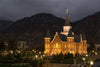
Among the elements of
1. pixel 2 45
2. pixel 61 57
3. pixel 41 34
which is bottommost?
pixel 61 57

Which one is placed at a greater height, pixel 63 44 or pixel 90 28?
pixel 90 28

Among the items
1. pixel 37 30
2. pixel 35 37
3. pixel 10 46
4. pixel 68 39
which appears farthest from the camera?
pixel 37 30

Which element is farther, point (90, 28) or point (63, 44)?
point (90, 28)

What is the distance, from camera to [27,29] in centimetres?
19800

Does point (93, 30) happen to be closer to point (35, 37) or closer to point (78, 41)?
point (35, 37)

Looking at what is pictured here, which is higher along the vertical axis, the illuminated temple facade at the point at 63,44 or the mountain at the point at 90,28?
the mountain at the point at 90,28

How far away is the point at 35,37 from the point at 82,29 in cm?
5324

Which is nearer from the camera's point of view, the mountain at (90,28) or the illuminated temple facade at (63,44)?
the illuminated temple facade at (63,44)

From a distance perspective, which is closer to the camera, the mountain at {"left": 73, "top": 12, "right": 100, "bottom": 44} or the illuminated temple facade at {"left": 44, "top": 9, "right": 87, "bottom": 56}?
the illuminated temple facade at {"left": 44, "top": 9, "right": 87, "bottom": 56}

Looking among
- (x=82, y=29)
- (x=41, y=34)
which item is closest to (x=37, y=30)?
(x=41, y=34)

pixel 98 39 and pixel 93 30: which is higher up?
pixel 93 30

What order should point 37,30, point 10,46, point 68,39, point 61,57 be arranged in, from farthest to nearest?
point 37,30 < point 10,46 < point 68,39 < point 61,57

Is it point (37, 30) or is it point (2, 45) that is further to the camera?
point (37, 30)

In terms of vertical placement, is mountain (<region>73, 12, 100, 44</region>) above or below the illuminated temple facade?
above
